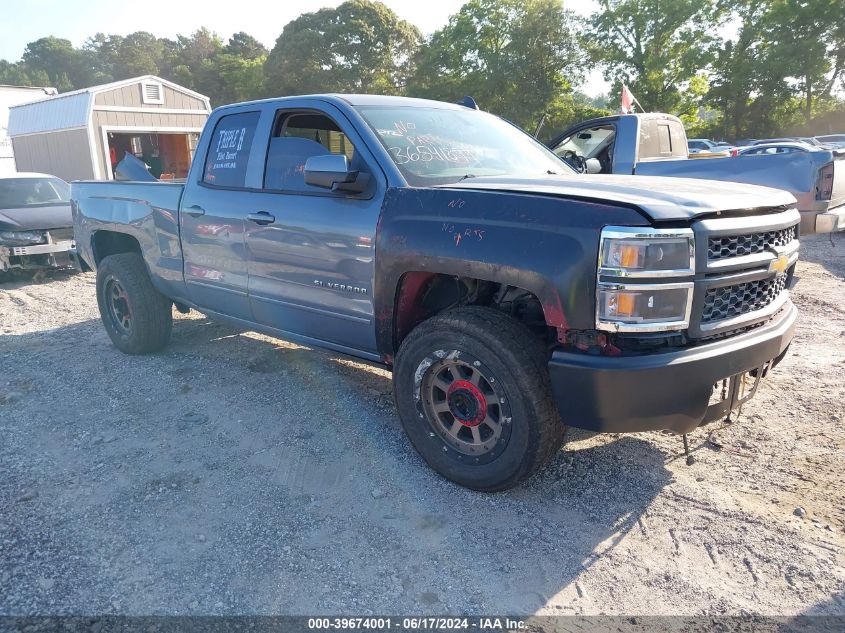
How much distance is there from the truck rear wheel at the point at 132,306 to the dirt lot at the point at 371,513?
756 millimetres

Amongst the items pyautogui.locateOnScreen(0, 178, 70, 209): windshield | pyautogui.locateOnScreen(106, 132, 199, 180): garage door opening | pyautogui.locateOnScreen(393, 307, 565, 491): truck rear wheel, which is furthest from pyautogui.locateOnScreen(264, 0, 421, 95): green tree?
pyautogui.locateOnScreen(393, 307, 565, 491): truck rear wheel

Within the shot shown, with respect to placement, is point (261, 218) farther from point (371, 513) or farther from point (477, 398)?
point (371, 513)

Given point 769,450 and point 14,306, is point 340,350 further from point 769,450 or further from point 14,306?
point 14,306

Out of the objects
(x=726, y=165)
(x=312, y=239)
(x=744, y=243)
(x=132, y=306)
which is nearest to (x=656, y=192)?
(x=744, y=243)

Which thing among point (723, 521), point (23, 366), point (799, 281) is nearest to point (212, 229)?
point (23, 366)

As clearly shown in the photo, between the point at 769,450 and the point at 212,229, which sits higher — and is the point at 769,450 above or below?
below

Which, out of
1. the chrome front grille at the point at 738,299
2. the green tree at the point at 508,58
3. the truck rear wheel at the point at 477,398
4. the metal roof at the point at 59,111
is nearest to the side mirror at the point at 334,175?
the truck rear wheel at the point at 477,398

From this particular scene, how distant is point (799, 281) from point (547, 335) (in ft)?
18.7

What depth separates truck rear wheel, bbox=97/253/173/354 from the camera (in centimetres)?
529

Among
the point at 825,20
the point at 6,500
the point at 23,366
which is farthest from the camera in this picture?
the point at 825,20

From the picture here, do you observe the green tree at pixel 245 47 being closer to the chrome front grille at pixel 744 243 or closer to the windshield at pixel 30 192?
the windshield at pixel 30 192

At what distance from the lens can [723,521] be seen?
292 centimetres

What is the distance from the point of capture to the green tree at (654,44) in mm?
36438

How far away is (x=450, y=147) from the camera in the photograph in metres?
3.83
